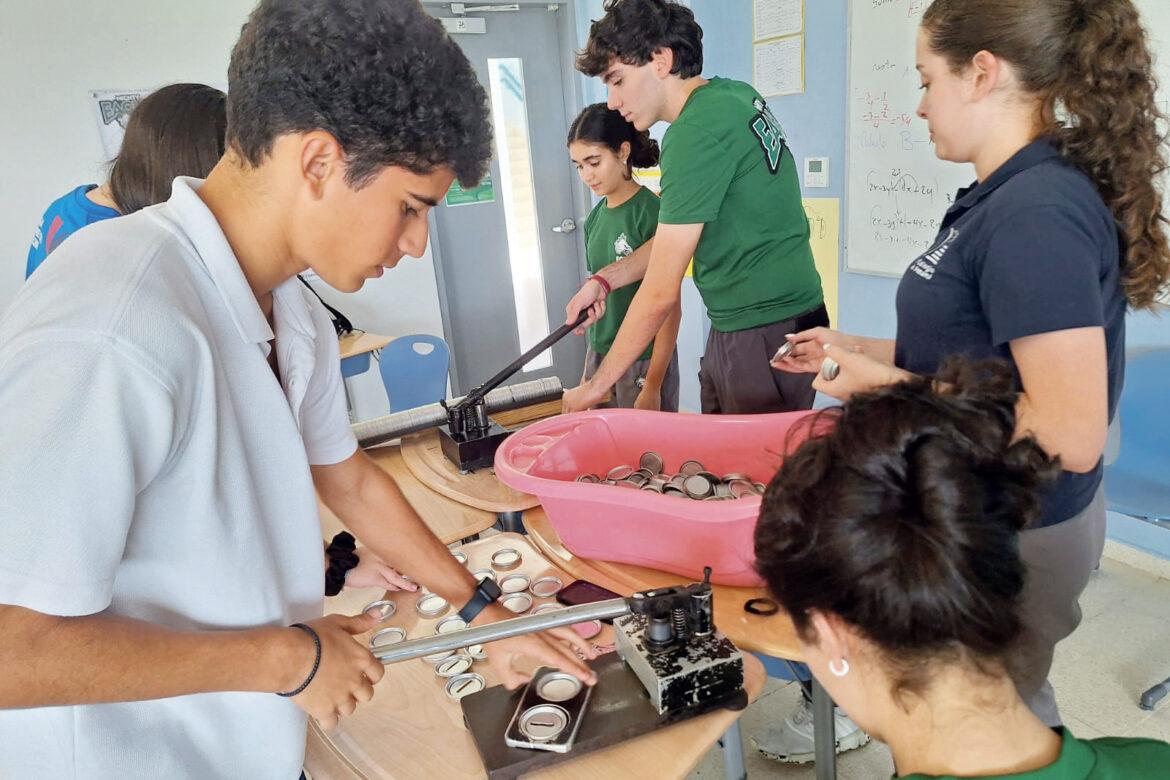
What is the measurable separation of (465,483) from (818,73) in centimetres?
223

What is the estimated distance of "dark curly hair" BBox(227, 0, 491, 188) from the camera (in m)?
0.69

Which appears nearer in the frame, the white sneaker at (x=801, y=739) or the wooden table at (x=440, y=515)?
the wooden table at (x=440, y=515)

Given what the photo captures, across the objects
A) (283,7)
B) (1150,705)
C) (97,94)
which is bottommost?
(1150,705)

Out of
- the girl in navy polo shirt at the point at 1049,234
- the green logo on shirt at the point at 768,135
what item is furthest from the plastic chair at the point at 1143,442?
the green logo on shirt at the point at 768,135

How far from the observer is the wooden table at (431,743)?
908mm

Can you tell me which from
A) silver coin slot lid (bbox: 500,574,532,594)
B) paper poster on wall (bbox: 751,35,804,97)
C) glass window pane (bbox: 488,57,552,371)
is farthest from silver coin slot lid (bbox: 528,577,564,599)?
glass window pane (bbox: 488,57,552,371)

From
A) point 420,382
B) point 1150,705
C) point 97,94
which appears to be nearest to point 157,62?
point 97,94

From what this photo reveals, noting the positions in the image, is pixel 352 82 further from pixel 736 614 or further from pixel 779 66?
pixel 779 66

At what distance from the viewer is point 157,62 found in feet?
11.6

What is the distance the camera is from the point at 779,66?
3162 mm

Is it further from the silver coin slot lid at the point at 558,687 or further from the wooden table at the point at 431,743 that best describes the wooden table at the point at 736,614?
the silver coin slot lid at the point at 558,687

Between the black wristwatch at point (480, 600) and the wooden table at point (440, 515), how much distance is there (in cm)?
40

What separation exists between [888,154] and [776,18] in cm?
80

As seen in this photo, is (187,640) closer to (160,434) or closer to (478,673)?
(160,434)
